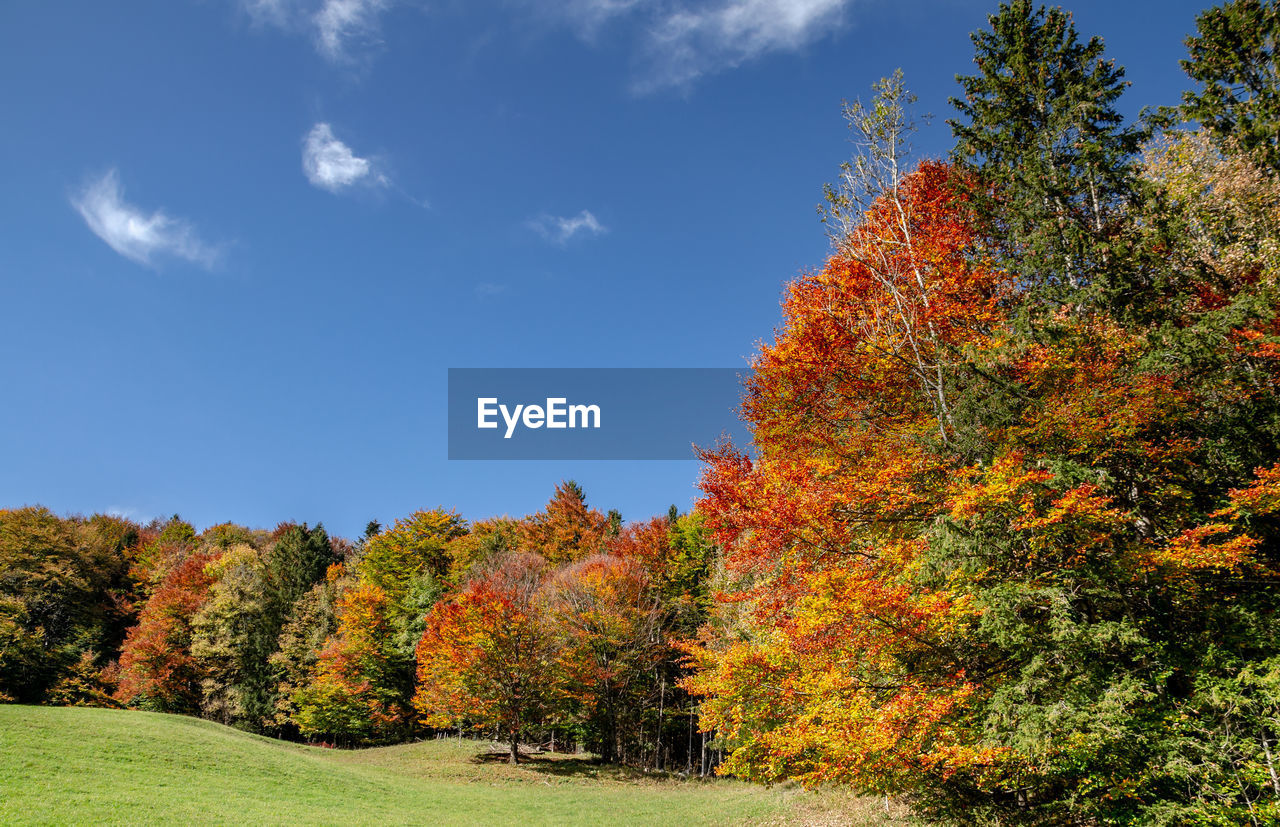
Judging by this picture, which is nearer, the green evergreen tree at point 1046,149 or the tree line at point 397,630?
the green evergreen tree at point 1046,149

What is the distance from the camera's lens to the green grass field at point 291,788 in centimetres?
1590

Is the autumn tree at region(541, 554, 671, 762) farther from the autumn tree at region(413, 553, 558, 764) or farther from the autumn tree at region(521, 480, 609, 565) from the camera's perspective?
the autumn tree at region(521, 480, 609, 565)

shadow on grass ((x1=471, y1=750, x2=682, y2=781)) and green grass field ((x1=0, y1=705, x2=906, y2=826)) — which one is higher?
green grass field ((x1=0, y1=705, x2=906, y2=826))

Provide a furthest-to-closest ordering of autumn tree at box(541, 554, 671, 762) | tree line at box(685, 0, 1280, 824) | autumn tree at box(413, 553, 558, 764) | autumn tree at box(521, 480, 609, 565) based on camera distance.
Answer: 1. autumn tree at box(521, 480, 609, 565)
2. autumn tree at box(541, 554, 671, 762)
3. autumn tree at box(413, 553, 558, 764)
4. tree line at box(685, 0, 1280, 824)

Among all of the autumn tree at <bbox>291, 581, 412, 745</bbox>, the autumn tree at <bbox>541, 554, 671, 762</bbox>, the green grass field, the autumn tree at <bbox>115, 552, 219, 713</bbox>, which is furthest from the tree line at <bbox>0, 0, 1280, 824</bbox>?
the autumn tree at <bbox>115, 552, 219, 713</bbox>

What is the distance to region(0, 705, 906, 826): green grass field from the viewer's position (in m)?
15.9

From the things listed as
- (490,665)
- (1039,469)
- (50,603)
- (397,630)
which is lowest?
(490,665)

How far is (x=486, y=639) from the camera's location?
33.6 meters

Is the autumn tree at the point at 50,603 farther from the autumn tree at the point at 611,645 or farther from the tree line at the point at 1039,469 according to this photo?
the tree line at the point at 1039,469

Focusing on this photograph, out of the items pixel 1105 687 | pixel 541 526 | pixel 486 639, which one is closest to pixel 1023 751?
pixel 1105 687

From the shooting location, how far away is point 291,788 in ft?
70.4

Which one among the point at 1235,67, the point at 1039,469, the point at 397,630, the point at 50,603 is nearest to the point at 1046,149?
the point at 1235,67

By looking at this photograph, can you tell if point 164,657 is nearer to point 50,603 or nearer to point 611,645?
point 50,603

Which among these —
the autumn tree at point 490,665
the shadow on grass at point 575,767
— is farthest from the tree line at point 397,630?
the shadow on grass at point 575,767
